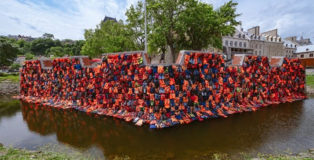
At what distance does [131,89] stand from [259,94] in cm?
646

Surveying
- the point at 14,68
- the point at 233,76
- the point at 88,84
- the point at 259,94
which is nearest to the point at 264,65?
the point at 259,94

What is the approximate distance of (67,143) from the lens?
4.05m

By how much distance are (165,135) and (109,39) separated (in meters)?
20.0

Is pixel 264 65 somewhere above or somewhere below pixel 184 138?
above

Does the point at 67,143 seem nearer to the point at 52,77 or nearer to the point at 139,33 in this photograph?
the point at 52,77

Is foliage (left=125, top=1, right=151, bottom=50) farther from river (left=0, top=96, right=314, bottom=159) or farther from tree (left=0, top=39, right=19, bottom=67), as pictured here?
tree (left=0, top=39, right=19, bottom=67)

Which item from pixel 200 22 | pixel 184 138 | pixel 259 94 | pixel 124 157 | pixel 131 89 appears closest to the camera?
pixel 124 157

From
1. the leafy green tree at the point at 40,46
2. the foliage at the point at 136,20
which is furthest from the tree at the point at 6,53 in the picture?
the leafy green tree at the point at 40,46

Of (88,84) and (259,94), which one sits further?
(259,94)

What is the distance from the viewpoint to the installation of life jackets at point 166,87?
17.3ft

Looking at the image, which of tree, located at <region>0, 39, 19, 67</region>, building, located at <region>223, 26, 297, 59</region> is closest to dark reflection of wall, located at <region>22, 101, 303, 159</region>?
tree, located at <region>0, 39, 19, 67</region>

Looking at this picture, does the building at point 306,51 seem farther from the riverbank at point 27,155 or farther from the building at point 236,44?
the riverbank at point 27,155

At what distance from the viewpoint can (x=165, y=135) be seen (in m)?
4.36

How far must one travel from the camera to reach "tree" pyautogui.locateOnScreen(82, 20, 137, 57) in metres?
20.5
